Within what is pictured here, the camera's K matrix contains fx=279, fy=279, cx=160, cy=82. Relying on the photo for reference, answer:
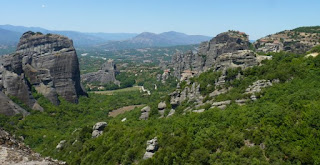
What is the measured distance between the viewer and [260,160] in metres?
21.4

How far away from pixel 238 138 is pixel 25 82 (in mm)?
60889

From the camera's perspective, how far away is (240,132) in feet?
82.8

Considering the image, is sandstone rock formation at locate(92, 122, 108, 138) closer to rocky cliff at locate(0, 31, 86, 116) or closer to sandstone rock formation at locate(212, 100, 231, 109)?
sandstone rock formation at locate(212, 100, 231, 109)

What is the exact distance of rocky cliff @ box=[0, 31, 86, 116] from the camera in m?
68.3

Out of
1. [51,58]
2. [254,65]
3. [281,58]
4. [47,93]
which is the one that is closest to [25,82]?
[47,93]

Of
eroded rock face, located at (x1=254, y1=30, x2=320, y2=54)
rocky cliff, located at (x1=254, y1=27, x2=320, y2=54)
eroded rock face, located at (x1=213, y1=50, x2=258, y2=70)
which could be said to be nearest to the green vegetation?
eroded rock face, located at (x1=213, y1=50, x2=258, y2=70)

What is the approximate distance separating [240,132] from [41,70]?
6596cm

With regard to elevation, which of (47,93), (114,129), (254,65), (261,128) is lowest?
(47,93)

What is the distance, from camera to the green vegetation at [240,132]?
72.7 feet

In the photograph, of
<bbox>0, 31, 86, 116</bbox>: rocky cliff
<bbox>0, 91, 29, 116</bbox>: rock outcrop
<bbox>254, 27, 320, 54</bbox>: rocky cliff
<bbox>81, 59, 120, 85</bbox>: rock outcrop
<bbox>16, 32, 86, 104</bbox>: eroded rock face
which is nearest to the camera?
<bbox>0, 91, 29, 116</bbox>: rock outcrop

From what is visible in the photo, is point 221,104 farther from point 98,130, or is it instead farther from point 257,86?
point 98,130

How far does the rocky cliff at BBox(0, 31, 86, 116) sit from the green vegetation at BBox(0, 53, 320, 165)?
27.0 meters

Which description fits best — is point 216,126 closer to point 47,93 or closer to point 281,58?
point 281,58

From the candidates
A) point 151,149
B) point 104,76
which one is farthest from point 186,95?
point 104,76
